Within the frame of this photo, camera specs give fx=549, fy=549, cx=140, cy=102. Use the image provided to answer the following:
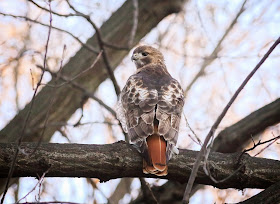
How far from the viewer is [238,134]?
21.1 feet

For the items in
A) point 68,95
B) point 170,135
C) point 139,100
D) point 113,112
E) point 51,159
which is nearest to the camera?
point 51,159

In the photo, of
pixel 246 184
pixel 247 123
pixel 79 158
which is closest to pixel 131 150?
pixel 79 158

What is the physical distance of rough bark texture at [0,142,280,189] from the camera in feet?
15.8

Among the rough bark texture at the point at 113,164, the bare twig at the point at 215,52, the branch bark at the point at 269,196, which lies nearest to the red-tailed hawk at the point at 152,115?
the rough bark texture at the point at 113,164

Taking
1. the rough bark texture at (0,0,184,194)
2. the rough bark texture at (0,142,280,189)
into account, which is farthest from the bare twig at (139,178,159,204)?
the rough bark texture at (0,0,184,194)

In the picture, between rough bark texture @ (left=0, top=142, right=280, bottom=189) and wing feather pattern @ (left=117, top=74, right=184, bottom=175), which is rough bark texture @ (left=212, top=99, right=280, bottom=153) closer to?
wing feather pattern @ (left=117, top=74, right=184, bottom=175)

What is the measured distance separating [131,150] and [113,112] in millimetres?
1337

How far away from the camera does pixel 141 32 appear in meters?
7.58

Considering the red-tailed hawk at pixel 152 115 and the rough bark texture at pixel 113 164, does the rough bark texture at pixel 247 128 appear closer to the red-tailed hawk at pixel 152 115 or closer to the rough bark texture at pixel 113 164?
the red-tailed hawk at pixel 152 115

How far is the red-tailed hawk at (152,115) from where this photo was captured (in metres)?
4.92

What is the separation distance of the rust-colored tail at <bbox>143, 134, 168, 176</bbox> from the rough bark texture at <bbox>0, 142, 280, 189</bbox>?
0.41 ft

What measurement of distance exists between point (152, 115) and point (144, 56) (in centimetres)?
246

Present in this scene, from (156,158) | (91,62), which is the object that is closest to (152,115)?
(156,158)

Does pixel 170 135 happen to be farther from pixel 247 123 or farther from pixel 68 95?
pixel 68 95
